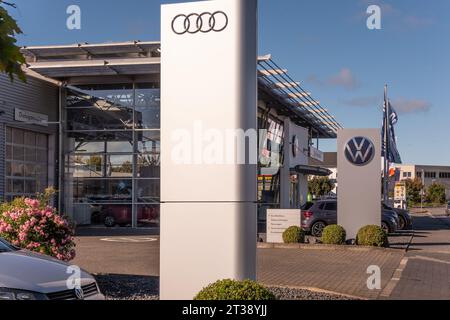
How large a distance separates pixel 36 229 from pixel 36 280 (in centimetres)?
343

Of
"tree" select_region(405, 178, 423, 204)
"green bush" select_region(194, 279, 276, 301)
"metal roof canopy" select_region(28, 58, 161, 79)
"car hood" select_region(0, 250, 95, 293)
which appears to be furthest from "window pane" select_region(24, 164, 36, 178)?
"tree" select_region(405, 178, 423, 204)

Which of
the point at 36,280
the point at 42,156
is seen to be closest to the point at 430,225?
the point at 42,156

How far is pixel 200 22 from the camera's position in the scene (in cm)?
650

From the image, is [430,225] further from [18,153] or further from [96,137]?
[18,153]

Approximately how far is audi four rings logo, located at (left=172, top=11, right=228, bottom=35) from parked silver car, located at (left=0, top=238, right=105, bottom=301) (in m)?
3.03

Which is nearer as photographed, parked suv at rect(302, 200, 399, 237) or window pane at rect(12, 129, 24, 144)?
parked suv at rect(302, 200, 399, 237)

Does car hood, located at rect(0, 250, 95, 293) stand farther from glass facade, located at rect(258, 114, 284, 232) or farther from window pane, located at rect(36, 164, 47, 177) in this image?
glass facade, located at rect(258, 114, 284, 232)

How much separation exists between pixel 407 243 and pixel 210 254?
15840 millimetres

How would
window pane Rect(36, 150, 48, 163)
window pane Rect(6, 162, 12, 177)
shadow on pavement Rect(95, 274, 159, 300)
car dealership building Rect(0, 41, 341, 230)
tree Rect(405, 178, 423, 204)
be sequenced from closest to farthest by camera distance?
shadow on pavement Rect(95, 274, 159, 300), window pane Rect(6, 162, 12, 177), car dealership building Rect(0, 41, 341, 230), window pane Rect(36, 150, 48, 163), tree Rect(405, 178, 423, 204)

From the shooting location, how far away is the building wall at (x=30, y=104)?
82.3ft

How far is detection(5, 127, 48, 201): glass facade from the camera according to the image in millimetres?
25719
